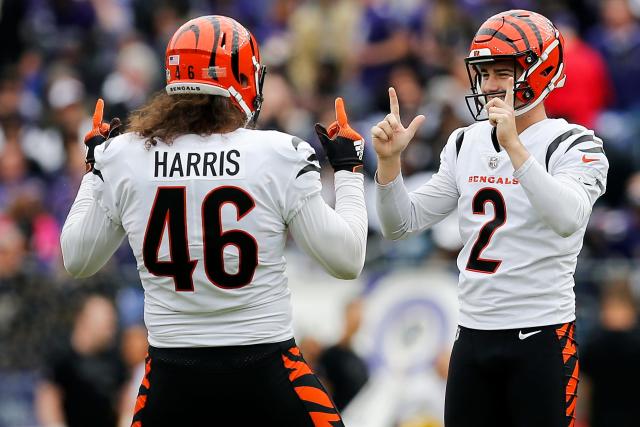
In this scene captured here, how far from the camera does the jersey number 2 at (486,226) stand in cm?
538

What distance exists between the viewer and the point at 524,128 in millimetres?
5527

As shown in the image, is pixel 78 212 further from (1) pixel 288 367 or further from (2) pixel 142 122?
(1) pixel 288 367

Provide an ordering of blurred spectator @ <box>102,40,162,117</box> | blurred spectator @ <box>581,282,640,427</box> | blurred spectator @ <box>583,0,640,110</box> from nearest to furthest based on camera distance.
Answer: blurred spectator @ <box>581,282,640,427</box>
blurred spectator @ <box>583,0,640,110</box>
blurred spectator @ <box>102,40,162,117</box>

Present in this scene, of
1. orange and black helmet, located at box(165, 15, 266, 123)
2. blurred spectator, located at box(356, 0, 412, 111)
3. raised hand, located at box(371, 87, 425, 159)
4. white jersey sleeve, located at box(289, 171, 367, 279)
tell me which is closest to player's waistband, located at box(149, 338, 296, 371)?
white jersey sleeve, located at box(289, 171, 367, 279)

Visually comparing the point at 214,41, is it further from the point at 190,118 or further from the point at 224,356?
the point at 224,356

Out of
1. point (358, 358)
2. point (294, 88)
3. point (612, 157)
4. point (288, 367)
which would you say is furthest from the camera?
point (294, 88)

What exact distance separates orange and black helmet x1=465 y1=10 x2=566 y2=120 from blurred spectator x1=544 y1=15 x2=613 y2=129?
5.83 metres

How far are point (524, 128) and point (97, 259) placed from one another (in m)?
A: 1.87

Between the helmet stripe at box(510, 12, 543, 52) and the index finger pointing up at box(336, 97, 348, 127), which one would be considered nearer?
the index finger pointing up at box(336, 97, 348, 127)

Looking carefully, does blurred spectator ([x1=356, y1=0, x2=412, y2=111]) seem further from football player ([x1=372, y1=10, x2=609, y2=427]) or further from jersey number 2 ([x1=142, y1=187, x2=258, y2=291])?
jersey number 2 ([x1=142, y1=187, x2=258, y2=291])

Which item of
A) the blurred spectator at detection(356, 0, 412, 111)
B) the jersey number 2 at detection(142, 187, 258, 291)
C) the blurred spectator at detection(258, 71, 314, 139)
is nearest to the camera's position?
the jersey number 2 at detection(142, 187, 258, 291)

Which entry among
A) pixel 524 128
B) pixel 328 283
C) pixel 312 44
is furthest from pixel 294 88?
pixel 524 128

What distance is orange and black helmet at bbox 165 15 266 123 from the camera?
16.0 feet

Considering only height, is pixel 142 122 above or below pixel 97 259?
above
